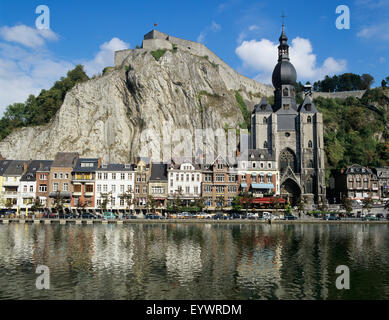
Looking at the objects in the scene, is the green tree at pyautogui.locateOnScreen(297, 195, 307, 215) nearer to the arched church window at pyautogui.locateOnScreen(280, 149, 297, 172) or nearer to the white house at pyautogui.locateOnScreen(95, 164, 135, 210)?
the arched church window at pyautogui.locateOnScreen(280, 149, 297, 172)

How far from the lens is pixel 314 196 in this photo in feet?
250

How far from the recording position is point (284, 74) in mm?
87125

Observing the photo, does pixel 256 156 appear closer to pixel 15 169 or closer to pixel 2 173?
pixel 15 169

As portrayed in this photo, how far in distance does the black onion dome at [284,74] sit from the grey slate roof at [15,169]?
192 feet

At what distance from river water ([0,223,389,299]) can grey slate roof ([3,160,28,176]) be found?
2935 centimetres

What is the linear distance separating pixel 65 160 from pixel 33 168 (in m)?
6.56

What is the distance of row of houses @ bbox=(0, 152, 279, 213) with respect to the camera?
6719 centimetres

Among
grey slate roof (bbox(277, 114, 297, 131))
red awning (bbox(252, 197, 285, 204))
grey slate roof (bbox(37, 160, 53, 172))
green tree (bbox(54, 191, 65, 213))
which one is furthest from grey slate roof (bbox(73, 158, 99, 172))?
grey slate roof (bbox(277, 114, 297, 131))

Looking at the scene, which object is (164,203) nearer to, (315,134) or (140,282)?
(315,134)

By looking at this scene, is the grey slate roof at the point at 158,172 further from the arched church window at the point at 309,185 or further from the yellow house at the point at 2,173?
the arched church window at the point at 309,185

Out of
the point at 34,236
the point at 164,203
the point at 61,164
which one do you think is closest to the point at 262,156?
the point at 164,203

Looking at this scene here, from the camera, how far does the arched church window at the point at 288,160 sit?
79188mm

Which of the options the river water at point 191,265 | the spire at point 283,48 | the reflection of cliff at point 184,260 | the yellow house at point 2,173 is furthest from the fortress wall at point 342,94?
the reflection of cliff at point 184,260

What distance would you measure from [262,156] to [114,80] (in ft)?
129
